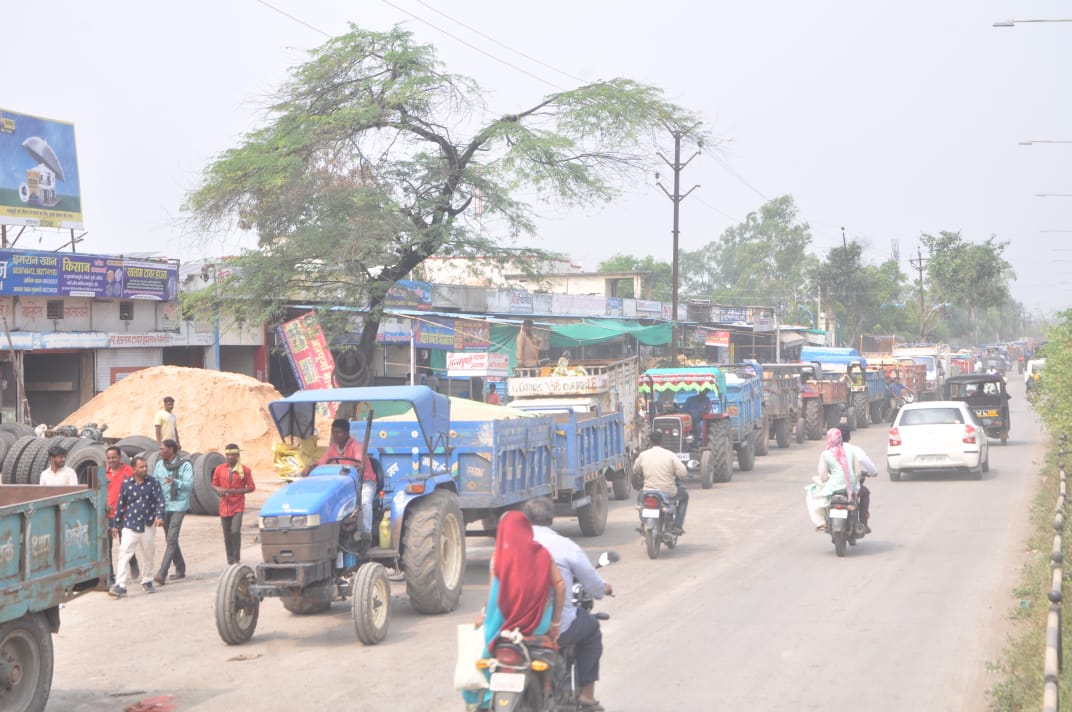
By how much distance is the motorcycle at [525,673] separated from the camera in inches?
233

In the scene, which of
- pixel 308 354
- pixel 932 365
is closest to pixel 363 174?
pixel 308 354

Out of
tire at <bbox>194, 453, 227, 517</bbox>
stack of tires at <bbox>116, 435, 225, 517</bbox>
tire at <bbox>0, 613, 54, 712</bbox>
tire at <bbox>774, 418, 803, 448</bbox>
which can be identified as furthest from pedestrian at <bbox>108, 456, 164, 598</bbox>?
tire at <bbox>774, 418, 803, 448</bbox>

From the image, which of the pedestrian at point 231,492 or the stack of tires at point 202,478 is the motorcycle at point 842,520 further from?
the stack of tires at point 202,478

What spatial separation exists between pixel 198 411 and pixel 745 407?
40.0 ft

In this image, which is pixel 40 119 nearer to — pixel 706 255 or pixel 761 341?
pixel 761 341

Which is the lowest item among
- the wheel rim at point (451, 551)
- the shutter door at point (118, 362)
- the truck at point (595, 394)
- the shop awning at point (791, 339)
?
the wheel rim at point (451, 551)

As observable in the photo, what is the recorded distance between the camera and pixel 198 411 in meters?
24.0

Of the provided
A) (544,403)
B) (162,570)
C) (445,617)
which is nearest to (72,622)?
(162,570)

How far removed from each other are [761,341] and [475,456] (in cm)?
5104

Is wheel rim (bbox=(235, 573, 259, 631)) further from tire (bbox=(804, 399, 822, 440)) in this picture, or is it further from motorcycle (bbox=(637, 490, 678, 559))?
tire (bbox=(804, 399, 822, 440))

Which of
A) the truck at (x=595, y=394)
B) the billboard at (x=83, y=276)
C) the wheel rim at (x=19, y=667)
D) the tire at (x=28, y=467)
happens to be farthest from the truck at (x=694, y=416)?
the wheel rim at (x=19, y=667)

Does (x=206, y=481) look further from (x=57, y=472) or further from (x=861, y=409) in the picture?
(x=861, y=409)

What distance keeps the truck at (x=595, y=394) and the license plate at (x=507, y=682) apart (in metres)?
10.3

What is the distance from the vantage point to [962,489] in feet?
69.9
